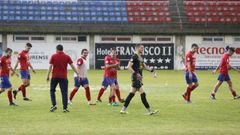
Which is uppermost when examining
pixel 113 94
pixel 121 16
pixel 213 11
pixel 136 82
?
pixel 213 11

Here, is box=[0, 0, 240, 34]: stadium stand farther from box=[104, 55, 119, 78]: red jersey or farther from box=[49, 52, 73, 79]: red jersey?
box=[49, 52, 73, 79]: red jersey

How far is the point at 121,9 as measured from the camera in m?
54.7

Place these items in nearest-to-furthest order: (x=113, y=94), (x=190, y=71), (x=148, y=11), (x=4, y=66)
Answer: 1. (x=4, y=66)
2. (x=113, y=94)
3. (x=190, y=71)
4. (x=148, y=11)

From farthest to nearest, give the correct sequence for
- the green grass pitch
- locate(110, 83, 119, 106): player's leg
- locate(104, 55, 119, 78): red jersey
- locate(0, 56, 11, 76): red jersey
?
1. locate(104, 55, 119, 78): red jersey
2. locate(110, 83, 119, 106): player's leg
3. locate(0, 56, 11, 76): red jersey
4. the green grass pitch

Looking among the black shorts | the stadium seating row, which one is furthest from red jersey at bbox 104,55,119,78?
the stadium seating row

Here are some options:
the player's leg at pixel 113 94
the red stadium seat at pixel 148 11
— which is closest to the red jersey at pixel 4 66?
the player's leg at pixel 113 94

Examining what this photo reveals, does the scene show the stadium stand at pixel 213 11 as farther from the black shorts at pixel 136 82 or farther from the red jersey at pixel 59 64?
the black shorts at pixel 136 82

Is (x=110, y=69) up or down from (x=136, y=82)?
up

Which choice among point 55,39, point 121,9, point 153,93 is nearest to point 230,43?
point 121,9

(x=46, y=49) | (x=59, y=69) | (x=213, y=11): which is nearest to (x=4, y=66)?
(x=59, y=69)

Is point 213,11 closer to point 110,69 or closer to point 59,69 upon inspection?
point 110,69

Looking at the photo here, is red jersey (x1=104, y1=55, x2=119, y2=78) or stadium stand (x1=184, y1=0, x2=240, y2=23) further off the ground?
stadium stand (x1=184, y1=0, x2=240, y2=23)

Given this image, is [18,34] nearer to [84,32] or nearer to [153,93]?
[84,32]

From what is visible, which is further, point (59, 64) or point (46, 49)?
point (46, 49)
